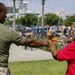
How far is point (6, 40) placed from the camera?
424 centimetres

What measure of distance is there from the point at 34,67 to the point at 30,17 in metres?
82.8

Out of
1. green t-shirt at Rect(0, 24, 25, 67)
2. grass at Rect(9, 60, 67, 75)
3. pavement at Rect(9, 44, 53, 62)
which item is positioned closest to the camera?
green t-shirt at Rect(0, 24, 25, 67)

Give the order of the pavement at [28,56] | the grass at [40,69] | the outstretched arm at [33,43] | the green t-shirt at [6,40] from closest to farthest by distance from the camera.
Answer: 1. the green t-shirt at [6,40]
2. the outstretched arm at [33,43]
3. the grass at [40,69]
4. the pavement at [28,56]

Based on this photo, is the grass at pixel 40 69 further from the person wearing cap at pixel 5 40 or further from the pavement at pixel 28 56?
the person wearing cap at pixel 5 40

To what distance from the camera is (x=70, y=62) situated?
4301 millimetres

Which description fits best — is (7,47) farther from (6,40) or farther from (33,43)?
(33,43)

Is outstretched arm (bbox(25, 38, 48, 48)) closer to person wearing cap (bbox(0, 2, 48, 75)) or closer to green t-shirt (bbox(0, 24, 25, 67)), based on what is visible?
person wearing cap (bbox(0, 2, 48, 75))

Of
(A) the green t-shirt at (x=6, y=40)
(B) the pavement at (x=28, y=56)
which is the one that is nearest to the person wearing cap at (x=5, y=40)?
(A) the green t-shirt at (x=6, y=40)

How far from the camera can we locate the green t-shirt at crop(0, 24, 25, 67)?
4.19 m

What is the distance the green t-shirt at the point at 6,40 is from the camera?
165 inches

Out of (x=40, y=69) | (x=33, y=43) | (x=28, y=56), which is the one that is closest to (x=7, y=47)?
(x=33, y=43)

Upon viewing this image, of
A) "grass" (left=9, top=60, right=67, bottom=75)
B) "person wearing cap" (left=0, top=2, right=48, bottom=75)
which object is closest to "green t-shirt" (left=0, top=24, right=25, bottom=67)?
"person wearing cap" (left=0, top=2, right=48, bottom=75)

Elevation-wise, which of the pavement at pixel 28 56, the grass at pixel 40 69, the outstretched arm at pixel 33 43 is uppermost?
the outstretched arm at pixel 33 43

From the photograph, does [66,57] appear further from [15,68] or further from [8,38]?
[15,68]
